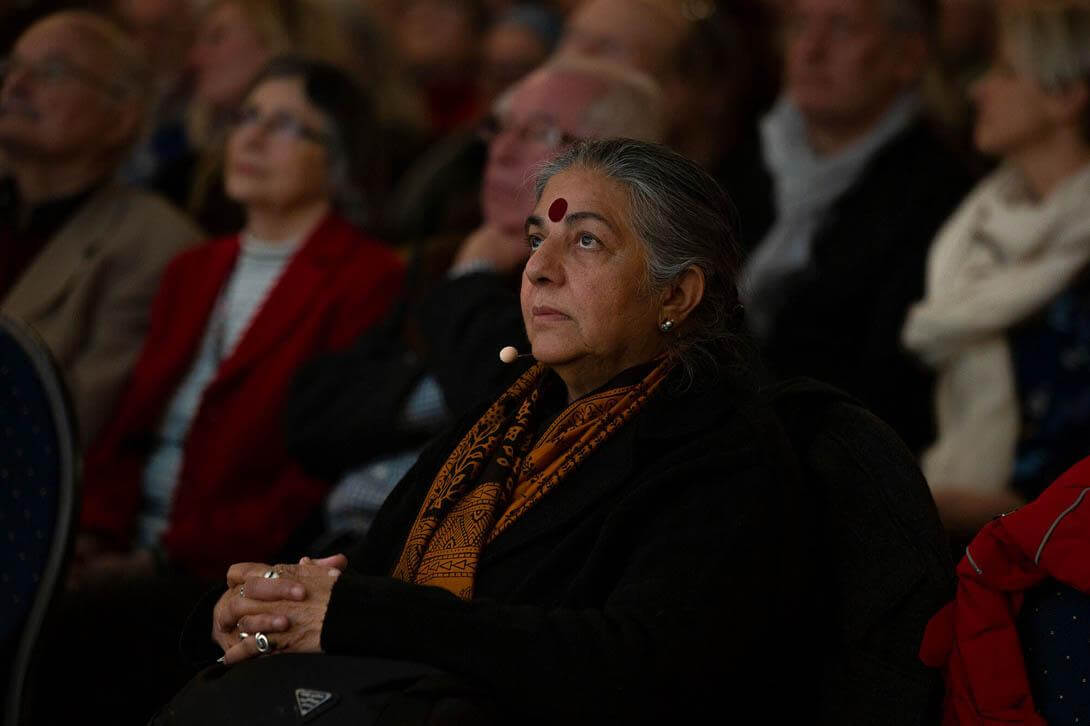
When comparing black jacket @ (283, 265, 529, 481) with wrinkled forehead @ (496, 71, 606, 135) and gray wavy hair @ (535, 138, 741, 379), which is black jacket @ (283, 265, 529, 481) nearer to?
wrinkled forehead @ (496, 71, 606, 135)

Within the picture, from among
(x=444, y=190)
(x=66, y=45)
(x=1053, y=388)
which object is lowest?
(x=1053, y=388)

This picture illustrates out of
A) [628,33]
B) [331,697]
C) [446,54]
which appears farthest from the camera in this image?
[446,54]

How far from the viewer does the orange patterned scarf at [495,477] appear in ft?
6.74

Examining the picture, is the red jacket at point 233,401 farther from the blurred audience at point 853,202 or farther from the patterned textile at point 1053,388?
the patterned textile at point 1053,388

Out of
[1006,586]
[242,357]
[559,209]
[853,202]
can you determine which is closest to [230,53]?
[242,357]

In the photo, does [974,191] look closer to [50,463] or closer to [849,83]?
[849,83]

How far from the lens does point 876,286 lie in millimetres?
3654

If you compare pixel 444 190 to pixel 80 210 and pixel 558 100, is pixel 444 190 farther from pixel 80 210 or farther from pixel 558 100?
pixel 80 210

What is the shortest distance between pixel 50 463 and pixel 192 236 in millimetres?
1587

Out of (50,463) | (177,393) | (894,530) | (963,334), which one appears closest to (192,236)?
(177,393)

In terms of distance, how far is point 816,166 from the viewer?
13.2ft

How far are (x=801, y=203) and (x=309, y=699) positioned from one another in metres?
2.51

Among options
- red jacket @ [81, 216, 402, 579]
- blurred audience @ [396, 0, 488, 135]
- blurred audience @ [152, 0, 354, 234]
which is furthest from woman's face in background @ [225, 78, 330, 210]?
blurred audience @ [396, 0, 488, 135]

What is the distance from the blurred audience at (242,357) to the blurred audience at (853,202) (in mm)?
1018
